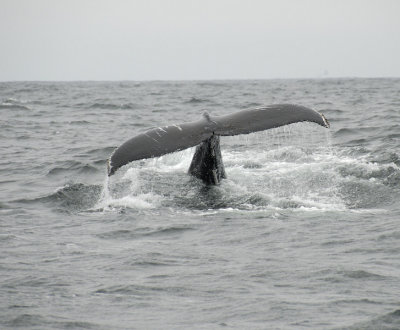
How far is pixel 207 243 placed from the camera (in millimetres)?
6695

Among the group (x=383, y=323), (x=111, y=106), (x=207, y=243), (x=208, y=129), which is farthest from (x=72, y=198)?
(x=111, y=106)

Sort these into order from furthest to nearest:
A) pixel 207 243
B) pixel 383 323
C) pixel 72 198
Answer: pixel 72 198 < pixel 207 243 < pixel 383 323

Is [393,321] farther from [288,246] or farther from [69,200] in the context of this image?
[69,200]

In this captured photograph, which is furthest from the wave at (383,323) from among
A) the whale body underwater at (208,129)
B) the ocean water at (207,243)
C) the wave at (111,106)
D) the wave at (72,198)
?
the wave at (111,106)

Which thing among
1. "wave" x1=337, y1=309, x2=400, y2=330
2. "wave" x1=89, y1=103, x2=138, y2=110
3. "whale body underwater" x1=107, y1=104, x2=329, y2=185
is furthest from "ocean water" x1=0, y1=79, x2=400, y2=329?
"wave" x1=89, y1=103, x2=138, y2=110

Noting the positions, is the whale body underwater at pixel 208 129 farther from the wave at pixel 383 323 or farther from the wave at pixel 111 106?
the wave at pixel 111 106

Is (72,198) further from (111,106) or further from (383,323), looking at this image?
(111,106)

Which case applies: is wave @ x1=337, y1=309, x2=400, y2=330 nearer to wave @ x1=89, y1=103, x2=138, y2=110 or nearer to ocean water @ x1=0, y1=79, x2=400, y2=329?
ocean water @ x1=0, y1=79, x2=400, y2=329

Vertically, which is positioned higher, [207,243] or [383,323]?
[207,243]

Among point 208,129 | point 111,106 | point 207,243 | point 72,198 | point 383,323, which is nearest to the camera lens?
point 383,323

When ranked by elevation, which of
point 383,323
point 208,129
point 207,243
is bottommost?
point 383,323

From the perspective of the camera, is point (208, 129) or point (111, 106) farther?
point (111, 106)

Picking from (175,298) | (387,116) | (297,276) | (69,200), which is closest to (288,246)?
(297,276)

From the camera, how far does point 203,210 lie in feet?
26.3
